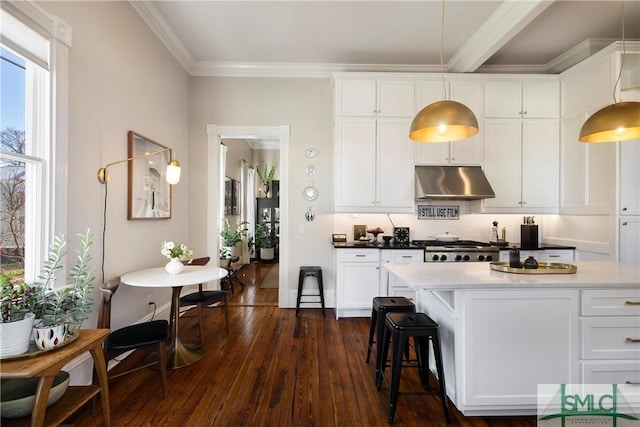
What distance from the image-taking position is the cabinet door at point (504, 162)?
12.0 ft

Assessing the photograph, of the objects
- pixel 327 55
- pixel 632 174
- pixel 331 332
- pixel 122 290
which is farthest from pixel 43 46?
pixel 632 174

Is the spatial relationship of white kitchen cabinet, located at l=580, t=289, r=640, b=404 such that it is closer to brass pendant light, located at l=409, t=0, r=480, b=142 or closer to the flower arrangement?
brass pendant light, located at l=409, t=0, r=480, b=142

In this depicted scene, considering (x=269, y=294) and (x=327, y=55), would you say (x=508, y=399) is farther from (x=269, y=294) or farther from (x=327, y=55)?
(x=327, y=55)

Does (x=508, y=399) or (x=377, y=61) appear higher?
(x=377, y=61)

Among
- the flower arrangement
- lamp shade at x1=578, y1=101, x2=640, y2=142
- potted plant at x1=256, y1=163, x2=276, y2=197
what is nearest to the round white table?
the flower arrangement

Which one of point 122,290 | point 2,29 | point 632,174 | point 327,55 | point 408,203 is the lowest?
point 122,290

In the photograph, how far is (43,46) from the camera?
1.81 m

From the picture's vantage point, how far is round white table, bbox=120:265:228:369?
2279mm

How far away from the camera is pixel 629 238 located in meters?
2.89

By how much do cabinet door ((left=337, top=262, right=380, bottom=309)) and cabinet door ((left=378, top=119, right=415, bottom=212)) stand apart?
2.69 ft

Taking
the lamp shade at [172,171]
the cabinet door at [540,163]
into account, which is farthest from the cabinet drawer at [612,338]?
the lamp shade at [172,171]

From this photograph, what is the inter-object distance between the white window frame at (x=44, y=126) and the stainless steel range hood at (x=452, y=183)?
3.45 meters

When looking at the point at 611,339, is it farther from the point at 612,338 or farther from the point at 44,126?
the point at 44,126

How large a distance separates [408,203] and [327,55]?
2.20m
